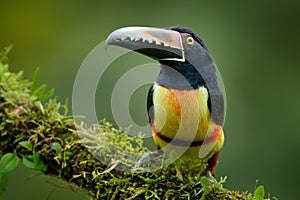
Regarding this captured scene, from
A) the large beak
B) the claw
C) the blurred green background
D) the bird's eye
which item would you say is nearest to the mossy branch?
the claw

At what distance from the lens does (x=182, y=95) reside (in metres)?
2.46

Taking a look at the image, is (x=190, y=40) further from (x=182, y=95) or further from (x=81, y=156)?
(x=81, y=156)

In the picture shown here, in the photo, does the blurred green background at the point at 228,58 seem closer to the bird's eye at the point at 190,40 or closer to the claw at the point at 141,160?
the bird's eye at the point at 190,40

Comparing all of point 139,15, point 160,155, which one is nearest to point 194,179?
point 160,155

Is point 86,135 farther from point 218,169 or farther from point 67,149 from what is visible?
point 218,169

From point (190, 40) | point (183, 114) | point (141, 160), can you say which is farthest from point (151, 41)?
point (141, 160)

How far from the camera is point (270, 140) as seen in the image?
405 cm

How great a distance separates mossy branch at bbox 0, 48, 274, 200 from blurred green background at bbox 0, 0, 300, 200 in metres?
1.28

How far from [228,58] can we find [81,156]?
2269 mm

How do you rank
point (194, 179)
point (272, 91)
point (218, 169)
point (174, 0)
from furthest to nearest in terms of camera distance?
point (174, 0) < point (272, 91) < point (218, 169) < point (194, 179)

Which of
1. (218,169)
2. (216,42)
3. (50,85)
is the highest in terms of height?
(216,42)

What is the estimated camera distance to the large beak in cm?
233

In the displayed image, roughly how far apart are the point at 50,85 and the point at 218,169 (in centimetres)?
158

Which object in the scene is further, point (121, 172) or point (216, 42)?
point (216, 42)
